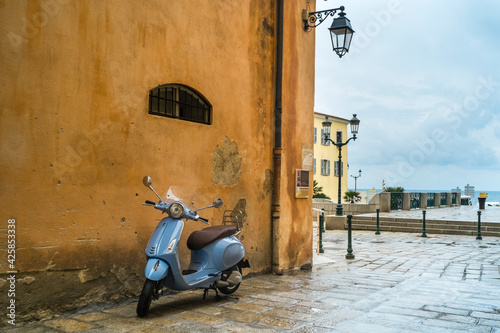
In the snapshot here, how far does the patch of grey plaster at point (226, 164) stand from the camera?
658 centimetres

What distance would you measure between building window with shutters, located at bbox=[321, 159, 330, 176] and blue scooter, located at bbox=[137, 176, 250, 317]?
41.2 metres

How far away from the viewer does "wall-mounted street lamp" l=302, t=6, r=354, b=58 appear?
8.45 m

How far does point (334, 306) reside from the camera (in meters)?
5.26

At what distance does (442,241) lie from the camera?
1424cm

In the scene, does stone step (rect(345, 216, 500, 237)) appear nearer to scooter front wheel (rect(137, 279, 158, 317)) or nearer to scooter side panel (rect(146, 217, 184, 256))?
scooter side panel (rect(146, 217, 184, 256))

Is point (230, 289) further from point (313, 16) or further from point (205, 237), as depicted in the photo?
point (313, 16)

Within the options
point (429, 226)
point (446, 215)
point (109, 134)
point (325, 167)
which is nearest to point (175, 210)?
point (109, 134)

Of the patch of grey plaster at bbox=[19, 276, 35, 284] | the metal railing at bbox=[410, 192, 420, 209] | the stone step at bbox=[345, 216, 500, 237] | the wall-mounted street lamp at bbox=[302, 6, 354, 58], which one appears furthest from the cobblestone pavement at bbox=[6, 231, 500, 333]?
the metal railing at bbox=[410, 192, 420, 209]

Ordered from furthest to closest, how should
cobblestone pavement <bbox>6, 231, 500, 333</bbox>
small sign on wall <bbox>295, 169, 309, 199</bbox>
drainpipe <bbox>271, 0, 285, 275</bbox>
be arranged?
small sign on wall <bbox>295, 169, 309, 199</bbox> < drainpipe <bbox>271, 0, 285, 275</bbox> < cobblestone pavement <bbox>6, 231, 500, 333</bbox>

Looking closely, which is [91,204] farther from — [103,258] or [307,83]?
[307,83]

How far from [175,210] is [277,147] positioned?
3291 mm

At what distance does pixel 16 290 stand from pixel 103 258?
962mm

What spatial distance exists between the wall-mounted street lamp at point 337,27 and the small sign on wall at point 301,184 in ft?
8.19


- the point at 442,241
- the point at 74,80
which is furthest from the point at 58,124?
the point at 442,241
